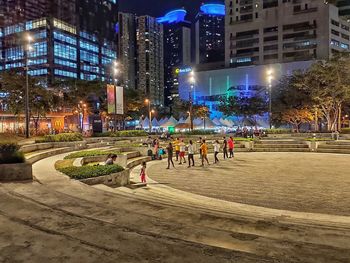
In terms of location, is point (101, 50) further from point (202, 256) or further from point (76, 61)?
point (202, 256)

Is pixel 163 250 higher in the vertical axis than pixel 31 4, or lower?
lower

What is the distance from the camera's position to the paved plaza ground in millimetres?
12060

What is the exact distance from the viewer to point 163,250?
5.48 meters

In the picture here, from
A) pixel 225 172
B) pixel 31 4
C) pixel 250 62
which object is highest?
pixel 31 4

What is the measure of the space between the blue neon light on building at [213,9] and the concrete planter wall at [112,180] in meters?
184

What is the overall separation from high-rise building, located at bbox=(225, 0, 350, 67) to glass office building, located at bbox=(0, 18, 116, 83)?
5483 cm

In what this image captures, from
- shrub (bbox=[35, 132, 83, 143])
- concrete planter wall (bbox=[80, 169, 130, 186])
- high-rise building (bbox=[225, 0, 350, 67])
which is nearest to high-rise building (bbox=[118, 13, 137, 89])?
high-rise building (bbox=[225, 0, 350, 67])

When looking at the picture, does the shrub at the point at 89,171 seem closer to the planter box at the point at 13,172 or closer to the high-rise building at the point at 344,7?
the planter box at the point at 13,172

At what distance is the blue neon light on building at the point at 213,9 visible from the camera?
187450 millimetres

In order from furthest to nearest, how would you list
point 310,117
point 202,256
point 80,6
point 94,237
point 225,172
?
point 80,6 < point 310,117 < point 225,172 < point 94,237 < point 202,256

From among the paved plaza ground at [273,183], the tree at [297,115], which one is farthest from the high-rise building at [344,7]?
the paved plaza ground at [273,183]

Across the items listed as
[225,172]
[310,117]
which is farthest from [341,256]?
[310,117]

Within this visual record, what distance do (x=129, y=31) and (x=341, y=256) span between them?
653 ft

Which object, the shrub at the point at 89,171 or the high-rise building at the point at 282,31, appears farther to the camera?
the high-rise building at the point at 282,31
